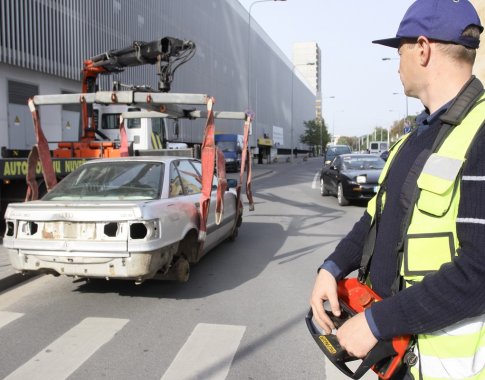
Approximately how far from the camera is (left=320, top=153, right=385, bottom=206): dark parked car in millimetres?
12664

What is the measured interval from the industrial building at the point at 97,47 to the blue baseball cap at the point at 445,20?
18.6 meters

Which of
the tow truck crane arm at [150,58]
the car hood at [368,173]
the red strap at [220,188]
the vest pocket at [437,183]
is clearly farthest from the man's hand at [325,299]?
the car hood at [368,173]

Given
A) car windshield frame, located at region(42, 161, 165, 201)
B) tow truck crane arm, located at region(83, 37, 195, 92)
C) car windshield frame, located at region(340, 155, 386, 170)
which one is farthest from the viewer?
car windshield frame, located at region(340, 155, 386, 170)

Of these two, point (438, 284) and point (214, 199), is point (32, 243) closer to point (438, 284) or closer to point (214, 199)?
point (214, 199)

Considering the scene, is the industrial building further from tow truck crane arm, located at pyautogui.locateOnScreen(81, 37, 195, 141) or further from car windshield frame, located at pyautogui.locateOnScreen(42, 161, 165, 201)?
car windshield frame, located at pyautogui.locateOnScreen(42, 161, 165, 201)

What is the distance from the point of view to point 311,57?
171125 mm

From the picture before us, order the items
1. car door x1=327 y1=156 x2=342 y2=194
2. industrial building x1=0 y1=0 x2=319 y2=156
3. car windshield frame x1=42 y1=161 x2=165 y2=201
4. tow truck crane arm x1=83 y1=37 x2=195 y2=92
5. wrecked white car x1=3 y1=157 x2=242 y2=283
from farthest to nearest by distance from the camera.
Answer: industrial building x1=0 y1=0 x2=319 y2=156, car door x1=327 y1=156 x2=342 y2=194, tow truck crane arm x1=83 y1=37 x2=195 y2=92, car windshield frame x1=42 y1=161 x2=165 y2=201, wrecked white car x1=3 y1=157 x2=242 y2=283

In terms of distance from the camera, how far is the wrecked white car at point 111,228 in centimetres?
458

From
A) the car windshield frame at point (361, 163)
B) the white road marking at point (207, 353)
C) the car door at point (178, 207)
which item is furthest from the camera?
the car windshield frame at point (361, 163)

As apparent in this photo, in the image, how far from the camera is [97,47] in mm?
23328

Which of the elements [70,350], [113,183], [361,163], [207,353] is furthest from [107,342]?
[361,163]

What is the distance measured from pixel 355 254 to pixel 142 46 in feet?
35.0

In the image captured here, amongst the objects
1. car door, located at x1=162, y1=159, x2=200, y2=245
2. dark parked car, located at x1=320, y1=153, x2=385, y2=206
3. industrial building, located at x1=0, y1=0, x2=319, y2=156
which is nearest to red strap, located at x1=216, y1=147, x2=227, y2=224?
car door, located at x1=162, y1=159, x2=200, y2=245

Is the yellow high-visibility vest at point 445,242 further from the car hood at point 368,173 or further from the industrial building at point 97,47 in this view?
the industrial building at point 97,47
